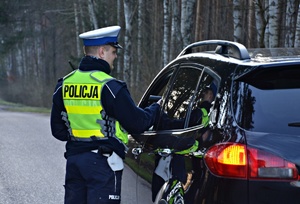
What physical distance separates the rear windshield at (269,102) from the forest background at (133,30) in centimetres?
807

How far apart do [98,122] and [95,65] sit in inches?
15.6

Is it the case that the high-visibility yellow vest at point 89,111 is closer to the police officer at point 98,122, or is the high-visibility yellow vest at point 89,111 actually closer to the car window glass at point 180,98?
the police officer at point 98,122

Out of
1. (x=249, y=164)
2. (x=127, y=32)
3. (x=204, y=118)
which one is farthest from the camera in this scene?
(x=127, y=32)

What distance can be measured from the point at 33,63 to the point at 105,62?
6433 cm

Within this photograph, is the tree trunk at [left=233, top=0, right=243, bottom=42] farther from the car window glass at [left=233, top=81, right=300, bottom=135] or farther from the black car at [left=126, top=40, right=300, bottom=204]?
the car window glass at [left=233, top=81, right=300, bottom=135]

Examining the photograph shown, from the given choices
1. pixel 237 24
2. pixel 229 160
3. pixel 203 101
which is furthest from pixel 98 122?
pixel 237 24

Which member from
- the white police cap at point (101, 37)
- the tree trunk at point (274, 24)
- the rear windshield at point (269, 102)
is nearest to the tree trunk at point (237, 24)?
the tree trunk at point (274, 24)

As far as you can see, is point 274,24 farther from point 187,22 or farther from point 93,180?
point 187,22

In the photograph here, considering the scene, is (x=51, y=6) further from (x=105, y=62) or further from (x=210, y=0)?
(x=105, y=62)

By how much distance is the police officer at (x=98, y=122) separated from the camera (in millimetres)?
4602

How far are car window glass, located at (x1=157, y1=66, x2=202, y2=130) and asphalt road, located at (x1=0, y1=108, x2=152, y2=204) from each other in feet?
1.53

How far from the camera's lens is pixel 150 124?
4.77 m

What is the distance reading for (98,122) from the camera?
4664mm

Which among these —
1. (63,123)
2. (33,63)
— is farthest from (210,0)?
(33,63)
